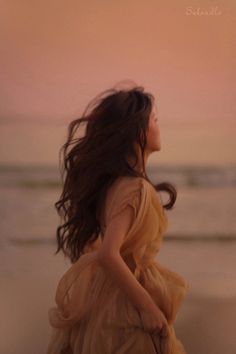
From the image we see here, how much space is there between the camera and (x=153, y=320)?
4.89 feet

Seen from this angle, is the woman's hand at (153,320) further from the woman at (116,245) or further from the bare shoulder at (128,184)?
the bare shoulder at (128,184)

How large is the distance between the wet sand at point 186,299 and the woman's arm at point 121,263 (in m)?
0.51

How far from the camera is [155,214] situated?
1.56 m

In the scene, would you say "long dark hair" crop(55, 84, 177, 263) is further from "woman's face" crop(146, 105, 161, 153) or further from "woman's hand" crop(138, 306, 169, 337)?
"woman's hand" crop(138, 306, 169, 337)

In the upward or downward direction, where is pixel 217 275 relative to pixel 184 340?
upward

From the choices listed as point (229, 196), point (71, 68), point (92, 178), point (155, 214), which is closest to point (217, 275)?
point (229, 196)

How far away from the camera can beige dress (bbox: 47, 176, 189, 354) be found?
59.6 inches

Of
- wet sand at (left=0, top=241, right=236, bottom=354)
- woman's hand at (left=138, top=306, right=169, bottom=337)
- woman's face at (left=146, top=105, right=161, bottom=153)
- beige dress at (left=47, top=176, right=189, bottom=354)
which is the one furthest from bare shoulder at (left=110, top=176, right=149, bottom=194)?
wet sand at (left=0, top=241, right=236, bottom=354)

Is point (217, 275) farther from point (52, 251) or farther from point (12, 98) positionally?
point (12, 98)

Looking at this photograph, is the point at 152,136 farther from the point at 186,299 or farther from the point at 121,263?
the point at 186,299

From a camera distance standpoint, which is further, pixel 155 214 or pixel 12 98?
Answer: pixel 12 98

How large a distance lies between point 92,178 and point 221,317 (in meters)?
0.77

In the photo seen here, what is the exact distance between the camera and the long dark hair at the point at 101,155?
1.57 metres

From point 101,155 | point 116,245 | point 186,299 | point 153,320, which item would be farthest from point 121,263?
point 186,299
